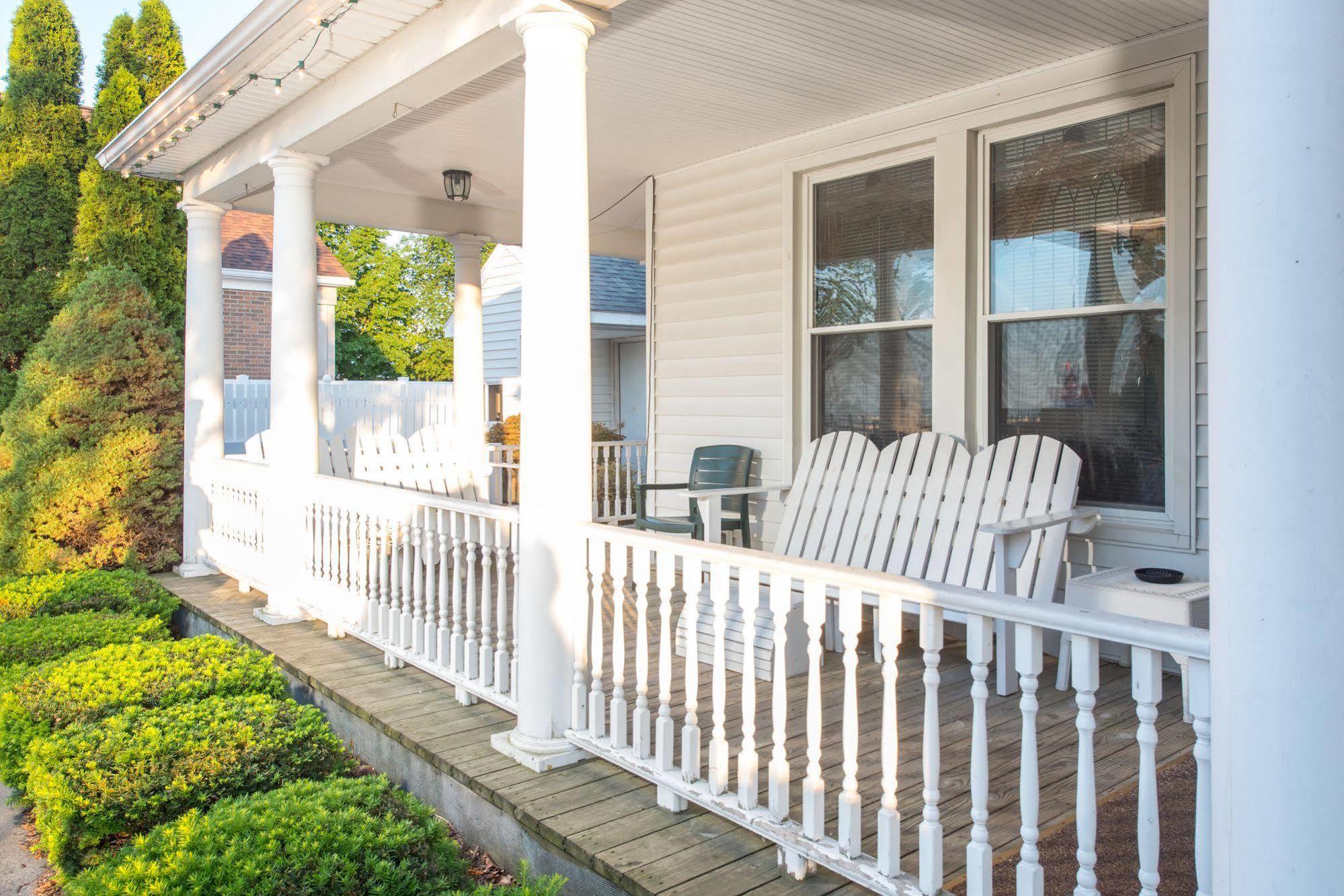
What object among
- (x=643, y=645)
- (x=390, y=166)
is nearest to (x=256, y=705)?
(x=643, y=645)

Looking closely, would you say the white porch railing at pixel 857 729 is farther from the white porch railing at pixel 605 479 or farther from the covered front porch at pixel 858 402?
the white porch railing at pixel 605 479

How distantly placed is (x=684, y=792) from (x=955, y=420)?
271 centimetres

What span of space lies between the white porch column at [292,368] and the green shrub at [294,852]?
2642 millimetres

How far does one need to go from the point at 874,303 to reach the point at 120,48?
7628mm

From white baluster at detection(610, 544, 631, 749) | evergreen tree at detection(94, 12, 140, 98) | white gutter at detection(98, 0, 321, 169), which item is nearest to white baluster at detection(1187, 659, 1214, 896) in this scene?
white baluster at detection(610, 544, 631, 749)

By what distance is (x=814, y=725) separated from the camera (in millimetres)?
2406

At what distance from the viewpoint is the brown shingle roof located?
1510cm

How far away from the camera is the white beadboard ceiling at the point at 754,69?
12.6 feet

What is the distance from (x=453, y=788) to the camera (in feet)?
10.8

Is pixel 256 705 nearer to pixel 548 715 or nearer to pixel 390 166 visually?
pixel 548 715

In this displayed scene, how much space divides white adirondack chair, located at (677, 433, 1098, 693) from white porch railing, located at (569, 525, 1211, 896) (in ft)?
2.80

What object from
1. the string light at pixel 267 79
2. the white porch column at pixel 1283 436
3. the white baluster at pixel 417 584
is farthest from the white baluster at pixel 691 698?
the string light at pixel 267 79

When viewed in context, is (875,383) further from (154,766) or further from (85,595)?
(85,595)

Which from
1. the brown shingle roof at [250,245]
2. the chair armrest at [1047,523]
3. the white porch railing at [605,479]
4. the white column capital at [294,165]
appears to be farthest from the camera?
the brown shingle roof at [250,245]
